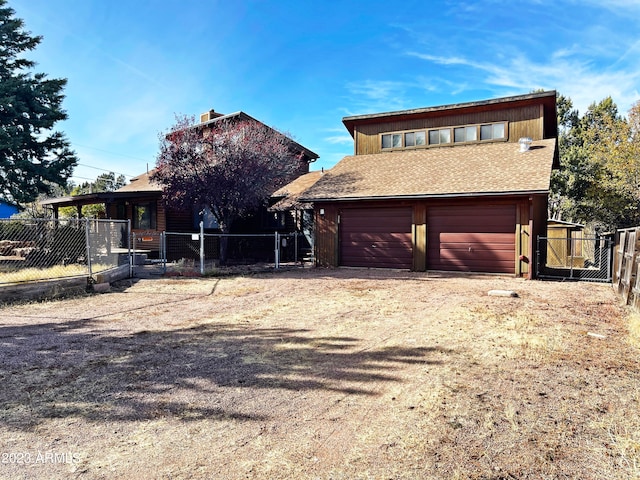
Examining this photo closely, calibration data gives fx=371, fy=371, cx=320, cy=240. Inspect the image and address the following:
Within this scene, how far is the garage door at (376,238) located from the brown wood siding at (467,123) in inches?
186

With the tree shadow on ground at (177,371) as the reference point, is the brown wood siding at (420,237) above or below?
above

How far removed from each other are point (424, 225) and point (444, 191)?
1.34m

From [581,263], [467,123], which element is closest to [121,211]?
[467,123]

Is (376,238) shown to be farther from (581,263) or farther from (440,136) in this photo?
(581,263)

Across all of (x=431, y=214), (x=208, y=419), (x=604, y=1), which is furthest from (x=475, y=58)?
(x=208, y=419)

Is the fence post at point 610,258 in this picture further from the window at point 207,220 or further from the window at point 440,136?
the window at point 207,220

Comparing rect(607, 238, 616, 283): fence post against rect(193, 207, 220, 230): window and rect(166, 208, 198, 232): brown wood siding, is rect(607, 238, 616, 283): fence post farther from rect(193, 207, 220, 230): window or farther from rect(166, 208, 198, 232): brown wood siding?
rect(166, 208, 198, 232): brown wood siding

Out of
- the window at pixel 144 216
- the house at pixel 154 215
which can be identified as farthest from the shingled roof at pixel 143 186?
the window at pixel 144 216

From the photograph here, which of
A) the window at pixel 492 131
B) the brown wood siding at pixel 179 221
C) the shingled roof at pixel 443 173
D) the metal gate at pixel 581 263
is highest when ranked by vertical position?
the window at pixel 492 131

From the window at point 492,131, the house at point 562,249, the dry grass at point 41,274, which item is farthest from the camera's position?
the house at point 562,249

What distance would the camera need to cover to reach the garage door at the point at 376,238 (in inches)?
512

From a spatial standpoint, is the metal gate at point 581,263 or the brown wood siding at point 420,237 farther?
the brown wood siding at point 420,237

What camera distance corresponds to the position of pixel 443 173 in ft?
43.5

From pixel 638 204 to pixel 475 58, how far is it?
17.5m
